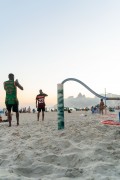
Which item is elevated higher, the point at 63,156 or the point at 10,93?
the point at 10,93

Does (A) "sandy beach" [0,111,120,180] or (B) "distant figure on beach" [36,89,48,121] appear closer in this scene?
(A) "sandy beach" [0,111,120,180]

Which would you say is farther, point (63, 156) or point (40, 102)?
point (40, 102)

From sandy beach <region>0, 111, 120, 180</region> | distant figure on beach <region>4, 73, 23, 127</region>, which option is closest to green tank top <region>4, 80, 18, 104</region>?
distant figure on beach <region>4, 73, 23, 127</region>

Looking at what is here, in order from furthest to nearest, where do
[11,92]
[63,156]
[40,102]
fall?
1. [40,102]
2. [11,92]
3. [63,156]

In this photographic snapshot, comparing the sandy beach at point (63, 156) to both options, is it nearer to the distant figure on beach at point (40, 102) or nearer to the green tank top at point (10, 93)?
the green tank top at point (10, 93)

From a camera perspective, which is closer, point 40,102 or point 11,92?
point 11,92

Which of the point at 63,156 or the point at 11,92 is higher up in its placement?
the point at 11,92

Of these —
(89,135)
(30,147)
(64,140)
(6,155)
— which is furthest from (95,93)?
(6,155)

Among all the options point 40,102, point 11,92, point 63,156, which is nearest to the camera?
point 63,156

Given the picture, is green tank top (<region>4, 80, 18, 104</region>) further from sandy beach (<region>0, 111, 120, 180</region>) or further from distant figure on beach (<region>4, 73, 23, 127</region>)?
sandy beach (<region>0, 111, 120, 180</region>)

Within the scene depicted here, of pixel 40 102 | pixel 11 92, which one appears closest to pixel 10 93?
pixel 11 92

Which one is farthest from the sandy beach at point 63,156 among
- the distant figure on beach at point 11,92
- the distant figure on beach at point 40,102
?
the distant figure on beach at point 40,102

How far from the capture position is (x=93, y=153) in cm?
443

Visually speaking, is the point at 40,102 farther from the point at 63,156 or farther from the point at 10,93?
the point at 63,156
